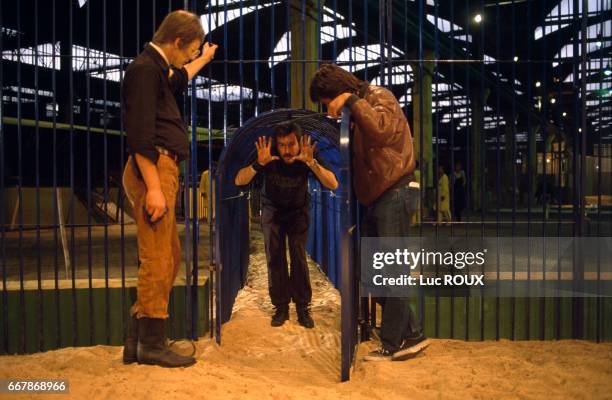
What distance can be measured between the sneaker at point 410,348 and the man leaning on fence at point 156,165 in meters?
1.43

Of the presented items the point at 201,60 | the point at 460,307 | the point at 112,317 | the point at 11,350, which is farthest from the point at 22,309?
the point at 460,307

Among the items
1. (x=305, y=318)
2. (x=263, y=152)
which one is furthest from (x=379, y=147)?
(x=305, y=318)

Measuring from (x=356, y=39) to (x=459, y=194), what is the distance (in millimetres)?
5384

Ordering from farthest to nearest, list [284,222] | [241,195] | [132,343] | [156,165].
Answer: [241,195] < [284,222] < [132,343] < [156,165]

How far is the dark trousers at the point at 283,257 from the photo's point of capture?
5.01 meters

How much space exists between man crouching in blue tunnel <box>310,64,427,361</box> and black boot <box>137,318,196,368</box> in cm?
134

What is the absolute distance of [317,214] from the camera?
8.23 m

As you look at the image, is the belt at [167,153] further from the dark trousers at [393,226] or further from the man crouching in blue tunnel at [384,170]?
the dark trousers at [393,226]

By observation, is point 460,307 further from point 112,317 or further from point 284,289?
point 112,317

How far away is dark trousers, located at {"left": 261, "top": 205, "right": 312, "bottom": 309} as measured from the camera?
16.4 feet

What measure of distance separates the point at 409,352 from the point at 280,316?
1.47 metres

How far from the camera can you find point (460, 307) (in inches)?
186

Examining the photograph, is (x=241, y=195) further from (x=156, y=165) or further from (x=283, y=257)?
(x=156, y=165)

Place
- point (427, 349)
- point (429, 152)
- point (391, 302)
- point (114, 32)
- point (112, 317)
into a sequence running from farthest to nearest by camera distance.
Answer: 1. point (429, 152)
2. point (114, 32)
3. point (112, 317)
4. point (427, 349)
5. point (391, 302)
